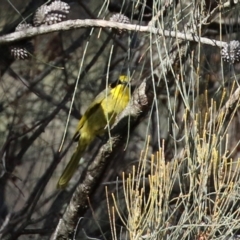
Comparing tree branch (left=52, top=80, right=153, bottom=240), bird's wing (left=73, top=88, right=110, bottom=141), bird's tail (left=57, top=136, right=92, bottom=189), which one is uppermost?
bird's wing (left=73, top=88, right=110, bottom=141)

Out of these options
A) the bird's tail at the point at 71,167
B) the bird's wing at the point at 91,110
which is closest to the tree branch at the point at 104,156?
the bird's tail at the point at 71,167

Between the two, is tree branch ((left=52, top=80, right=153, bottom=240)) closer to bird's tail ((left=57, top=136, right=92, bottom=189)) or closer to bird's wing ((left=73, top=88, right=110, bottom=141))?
bird's tail ((left=57, top=136, right=92, bottom=189))

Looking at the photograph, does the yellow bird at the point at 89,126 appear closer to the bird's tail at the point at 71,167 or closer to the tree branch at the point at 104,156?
the bird's tail at the point at 71,167

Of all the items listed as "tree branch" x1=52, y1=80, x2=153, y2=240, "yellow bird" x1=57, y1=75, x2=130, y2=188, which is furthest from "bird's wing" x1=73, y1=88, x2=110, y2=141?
"tree branch" x1=52, y1=80, x2=153, y2=240

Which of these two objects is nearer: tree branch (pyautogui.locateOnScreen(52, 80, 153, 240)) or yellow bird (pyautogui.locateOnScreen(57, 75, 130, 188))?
tree branch (pyautogui.locateOnScreen(52, 80, 153, 240))

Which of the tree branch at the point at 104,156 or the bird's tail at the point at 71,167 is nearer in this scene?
the tree branch at the point at 104,156

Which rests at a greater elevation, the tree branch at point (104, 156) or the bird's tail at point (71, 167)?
the bird's tail at point (71, 167)

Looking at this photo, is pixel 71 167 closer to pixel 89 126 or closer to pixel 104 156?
pixel 89 126

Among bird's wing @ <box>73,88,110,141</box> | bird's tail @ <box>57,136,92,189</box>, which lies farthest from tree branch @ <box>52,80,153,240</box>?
bird's wing @ <box>73,88,110,141</box>

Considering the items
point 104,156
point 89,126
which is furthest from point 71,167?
point 104,156

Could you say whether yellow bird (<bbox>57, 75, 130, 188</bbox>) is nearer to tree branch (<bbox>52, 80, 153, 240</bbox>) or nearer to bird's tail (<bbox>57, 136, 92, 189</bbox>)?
bird's tail (<bbox>57, 136, 92, 189</bbox>)

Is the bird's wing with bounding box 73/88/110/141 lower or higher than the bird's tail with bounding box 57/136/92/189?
higher

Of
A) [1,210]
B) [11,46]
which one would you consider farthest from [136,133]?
[11,46]

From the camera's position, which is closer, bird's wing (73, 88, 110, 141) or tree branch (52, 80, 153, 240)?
A: tree branch (52, 80, 153, 240)
